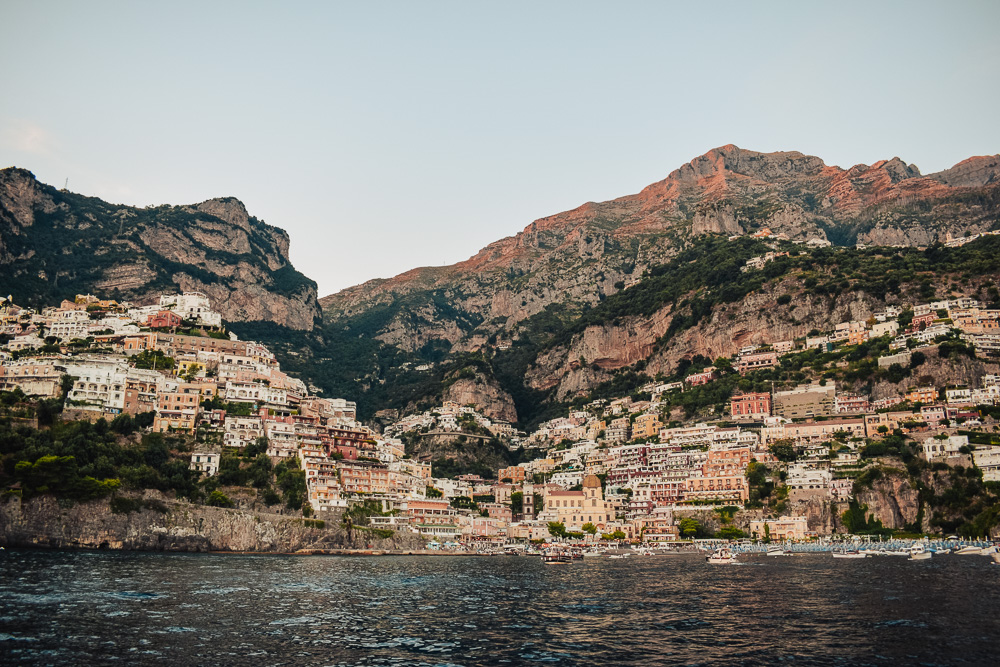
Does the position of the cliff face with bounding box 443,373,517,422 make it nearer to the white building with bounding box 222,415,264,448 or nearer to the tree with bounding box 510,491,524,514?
the tree with bounding box 510,491,524,514

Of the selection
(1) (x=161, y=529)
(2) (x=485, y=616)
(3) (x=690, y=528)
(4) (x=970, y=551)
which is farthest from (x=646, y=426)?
(2) (x=485, y=616)

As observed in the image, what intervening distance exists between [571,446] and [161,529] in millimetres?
94251

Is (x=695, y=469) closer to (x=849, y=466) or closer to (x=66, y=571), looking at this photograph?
(x=849, y=466)

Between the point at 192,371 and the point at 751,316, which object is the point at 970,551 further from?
the point at 192,371

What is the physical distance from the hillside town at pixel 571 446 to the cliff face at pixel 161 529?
787 cm

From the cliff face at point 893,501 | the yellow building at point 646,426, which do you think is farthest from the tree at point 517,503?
the cliff face at point 893,501

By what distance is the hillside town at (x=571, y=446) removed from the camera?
101062 mm

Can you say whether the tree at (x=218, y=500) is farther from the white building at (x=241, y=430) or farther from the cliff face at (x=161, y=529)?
the white building at (x=241, y=430)

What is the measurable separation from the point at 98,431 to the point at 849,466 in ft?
313

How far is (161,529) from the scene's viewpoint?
80.5 metres

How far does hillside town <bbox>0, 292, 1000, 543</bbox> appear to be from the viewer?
10106 centimetres

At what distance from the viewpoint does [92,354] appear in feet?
372

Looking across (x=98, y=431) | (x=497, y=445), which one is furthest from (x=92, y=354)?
(x=497, y=445)

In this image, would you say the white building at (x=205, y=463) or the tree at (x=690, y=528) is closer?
the white building at (x=205, y=463)
